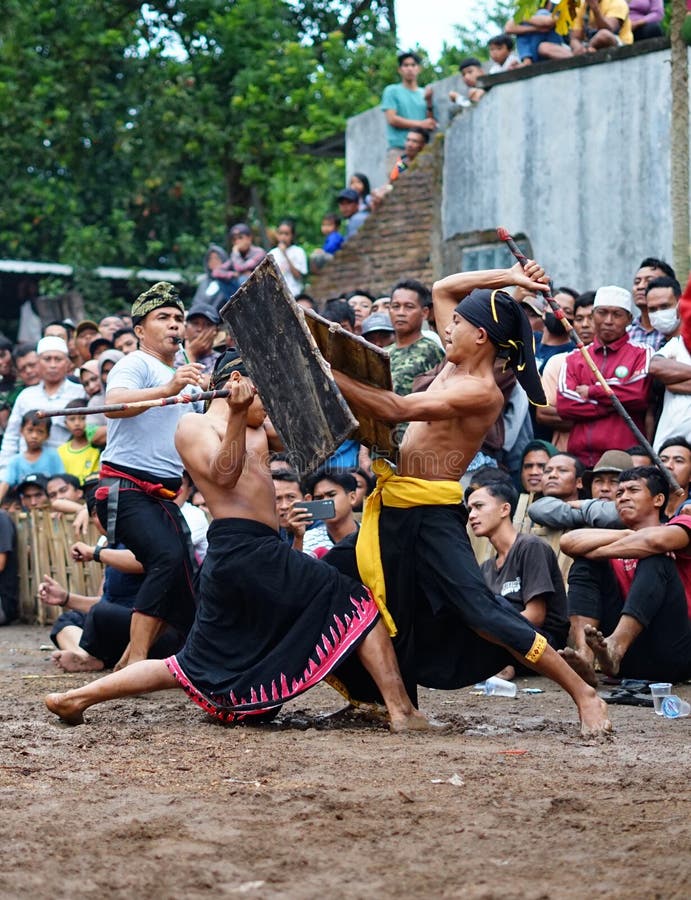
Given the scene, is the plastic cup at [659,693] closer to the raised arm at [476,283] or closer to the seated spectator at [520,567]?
the seated spectator at [520,567]

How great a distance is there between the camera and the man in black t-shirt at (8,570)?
38.7 ft

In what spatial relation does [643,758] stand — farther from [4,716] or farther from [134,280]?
[134,280]

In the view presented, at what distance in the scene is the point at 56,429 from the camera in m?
12.4

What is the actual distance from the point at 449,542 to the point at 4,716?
234cm

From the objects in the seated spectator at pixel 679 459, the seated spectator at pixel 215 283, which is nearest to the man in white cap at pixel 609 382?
the seated spectator at pixel 679 459

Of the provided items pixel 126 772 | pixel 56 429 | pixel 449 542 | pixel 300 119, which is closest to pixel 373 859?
pixel 126 772

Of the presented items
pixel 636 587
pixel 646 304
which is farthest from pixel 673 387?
pixel 636 587

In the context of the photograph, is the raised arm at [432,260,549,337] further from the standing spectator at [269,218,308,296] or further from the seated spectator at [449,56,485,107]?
the seated spectator at [449,56,485,107]

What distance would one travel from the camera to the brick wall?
1596cm

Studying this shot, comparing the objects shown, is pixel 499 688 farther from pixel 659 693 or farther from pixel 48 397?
pixel 48 397

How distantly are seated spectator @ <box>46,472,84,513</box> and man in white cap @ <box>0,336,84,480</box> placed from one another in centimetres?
60

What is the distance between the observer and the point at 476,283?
6.82 m

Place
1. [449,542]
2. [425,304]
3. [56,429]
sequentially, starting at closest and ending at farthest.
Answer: [449,542], [425,304], [56,429]

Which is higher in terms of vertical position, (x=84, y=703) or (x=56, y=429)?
(x=56, y=429)
